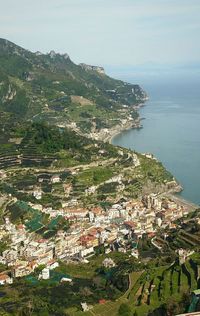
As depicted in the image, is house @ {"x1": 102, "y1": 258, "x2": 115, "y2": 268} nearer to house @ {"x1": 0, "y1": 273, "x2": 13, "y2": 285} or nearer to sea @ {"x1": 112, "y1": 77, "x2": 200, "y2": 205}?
house @ {"x1": 0, "y1": 273, "x2": 13, "y2": 285}

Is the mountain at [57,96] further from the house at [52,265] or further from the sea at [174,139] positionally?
the house at [52,265]

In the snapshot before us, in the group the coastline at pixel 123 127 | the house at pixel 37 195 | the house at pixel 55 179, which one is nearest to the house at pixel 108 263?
the house at pixel 37 195

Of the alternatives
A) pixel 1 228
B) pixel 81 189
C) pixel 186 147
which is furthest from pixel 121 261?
pixel 186 147

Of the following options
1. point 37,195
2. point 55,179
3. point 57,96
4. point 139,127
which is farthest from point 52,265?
point 57,96

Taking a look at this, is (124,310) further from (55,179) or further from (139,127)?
(139,127)

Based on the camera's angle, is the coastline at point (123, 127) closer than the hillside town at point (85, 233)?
No

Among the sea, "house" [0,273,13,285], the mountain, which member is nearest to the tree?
"house" [0,273,13,285]

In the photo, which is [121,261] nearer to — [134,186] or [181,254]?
[181,254]
